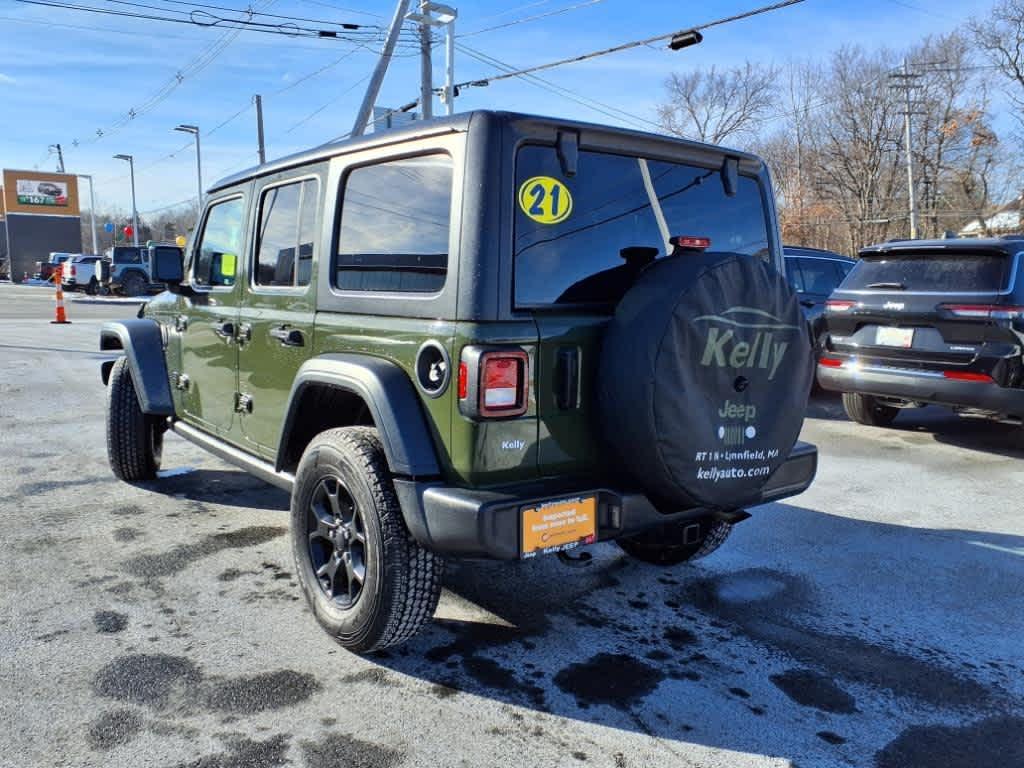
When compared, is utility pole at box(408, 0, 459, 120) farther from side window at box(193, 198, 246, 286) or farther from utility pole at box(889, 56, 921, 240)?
utility pole at box(889, 56, 921, 240)

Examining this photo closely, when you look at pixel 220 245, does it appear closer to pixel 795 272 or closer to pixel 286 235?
pixel 286 235

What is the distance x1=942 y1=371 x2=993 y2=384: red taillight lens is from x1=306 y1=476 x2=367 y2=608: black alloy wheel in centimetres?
516

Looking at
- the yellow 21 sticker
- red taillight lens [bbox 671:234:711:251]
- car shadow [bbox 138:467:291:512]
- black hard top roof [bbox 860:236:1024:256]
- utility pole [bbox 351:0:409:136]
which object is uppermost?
utility pole [bbox 351:0:409:136]

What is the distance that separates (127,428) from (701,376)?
4.00 meters

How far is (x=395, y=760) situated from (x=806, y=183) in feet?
158

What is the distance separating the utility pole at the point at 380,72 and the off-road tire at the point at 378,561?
13692 mm

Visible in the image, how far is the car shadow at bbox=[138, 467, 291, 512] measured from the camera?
502 cm

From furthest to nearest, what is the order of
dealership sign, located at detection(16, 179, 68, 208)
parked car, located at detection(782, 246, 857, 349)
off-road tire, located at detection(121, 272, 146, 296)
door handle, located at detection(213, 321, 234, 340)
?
dealership sign, located at detection(16, 179, 68, 208) < off-road tire, located at detection(121, 272, 146, 296) < parked car, located at detection(782, 246, 857, 349) < door handle, located at detection(213, 321, 234, 340)

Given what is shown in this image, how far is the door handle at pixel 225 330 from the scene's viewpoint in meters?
3.99

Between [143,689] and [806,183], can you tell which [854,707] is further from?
[806,183]

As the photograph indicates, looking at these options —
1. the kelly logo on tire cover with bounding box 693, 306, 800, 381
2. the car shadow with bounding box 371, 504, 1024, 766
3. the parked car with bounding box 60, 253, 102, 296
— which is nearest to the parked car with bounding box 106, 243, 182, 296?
the parked car with bounding box 60, 253, 102, 296

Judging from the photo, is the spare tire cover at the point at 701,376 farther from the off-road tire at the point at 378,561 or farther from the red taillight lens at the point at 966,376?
the red taillight lens at the point at 966,376

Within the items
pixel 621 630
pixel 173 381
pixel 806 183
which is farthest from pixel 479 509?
pixel 806 183

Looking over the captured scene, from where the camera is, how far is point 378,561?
278cm
